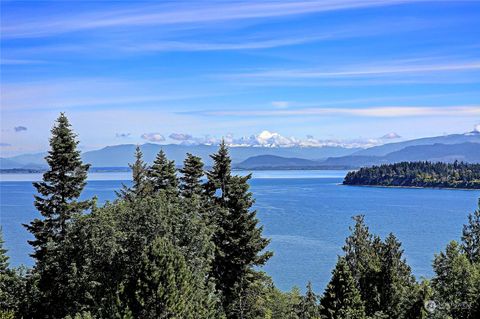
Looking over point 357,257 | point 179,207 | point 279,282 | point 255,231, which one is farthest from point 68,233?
point 279,282

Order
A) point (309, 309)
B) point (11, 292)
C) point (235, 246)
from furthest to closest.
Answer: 1. point (309, 309)
2. point (235, 246)
3. point (11, 292)

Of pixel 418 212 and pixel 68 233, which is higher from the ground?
pixel 68 233

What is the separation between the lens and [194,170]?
41438 millimetres

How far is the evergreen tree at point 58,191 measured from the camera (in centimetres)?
3438

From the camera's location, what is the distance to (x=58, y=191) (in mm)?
34562

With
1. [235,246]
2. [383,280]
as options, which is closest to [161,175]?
[235,246]

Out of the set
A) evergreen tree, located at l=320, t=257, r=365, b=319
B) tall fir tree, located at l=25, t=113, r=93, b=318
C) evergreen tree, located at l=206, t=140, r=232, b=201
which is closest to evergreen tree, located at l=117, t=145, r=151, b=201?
evergreen tree, located at l=206, t=140, r=232, b=201

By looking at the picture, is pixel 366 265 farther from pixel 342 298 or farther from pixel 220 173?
pixel 220 173

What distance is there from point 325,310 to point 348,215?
362 ft

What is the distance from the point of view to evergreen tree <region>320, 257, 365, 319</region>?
105ft

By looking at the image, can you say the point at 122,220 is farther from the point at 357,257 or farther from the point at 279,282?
the point at 279,282

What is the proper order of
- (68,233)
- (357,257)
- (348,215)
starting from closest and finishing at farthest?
(68,233) → (357,257) → (348,215)

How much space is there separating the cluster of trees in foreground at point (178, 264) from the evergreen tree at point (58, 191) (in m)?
0.06

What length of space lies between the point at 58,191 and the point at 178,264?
10877 millimetres
